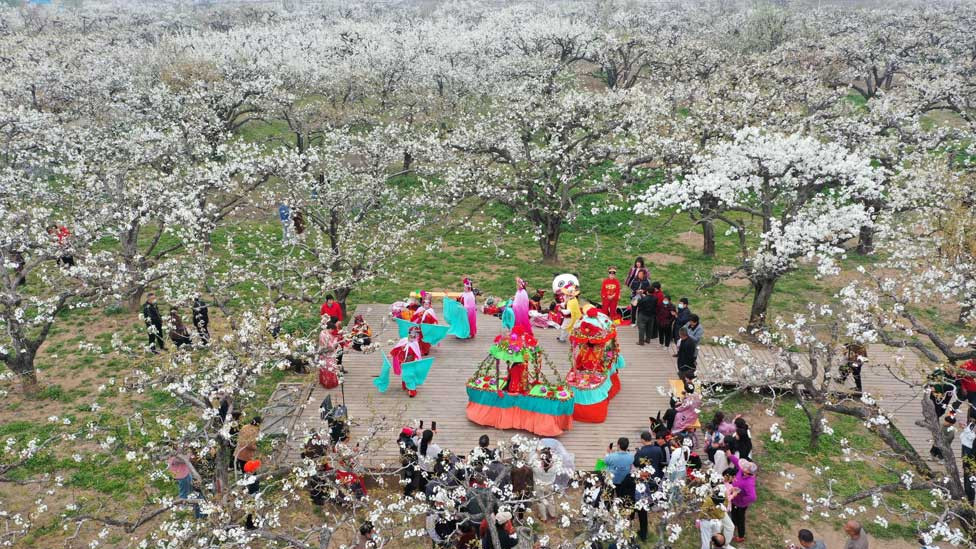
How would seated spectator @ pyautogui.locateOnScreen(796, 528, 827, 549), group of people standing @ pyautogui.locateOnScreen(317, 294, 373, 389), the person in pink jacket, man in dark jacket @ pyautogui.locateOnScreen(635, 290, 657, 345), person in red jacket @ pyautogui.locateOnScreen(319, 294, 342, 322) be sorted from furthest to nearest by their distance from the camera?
man in dark jacket @ pyautogui.locateOnScreen(635, 290, 657, 345) → person in red jacket @ pyautogui.locateOnScreen(319, 294, 342, 322) → group of people standing @ pyautogui.locateOnScreen(317, 294, 373, 389) → the person in pink jacket → seated spectator @ pyautogui.locateOnScreen(796, 528, 827, 549)

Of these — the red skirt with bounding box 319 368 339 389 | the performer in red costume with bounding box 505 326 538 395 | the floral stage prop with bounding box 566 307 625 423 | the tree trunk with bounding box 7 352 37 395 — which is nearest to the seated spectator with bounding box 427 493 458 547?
the performer in red costume with bounding box 505 326 538 395

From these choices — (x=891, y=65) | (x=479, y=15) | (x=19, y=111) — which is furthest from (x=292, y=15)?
(x=891, y=65)

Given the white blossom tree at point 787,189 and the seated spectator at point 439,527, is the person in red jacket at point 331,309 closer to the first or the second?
the seated spectator at point 439,527

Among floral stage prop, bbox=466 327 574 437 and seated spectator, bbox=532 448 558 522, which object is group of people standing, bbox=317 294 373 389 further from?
seated spectator, bbox=532 448 558 522

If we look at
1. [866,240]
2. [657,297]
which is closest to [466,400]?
[657,297]

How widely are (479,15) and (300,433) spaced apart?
2729 inches

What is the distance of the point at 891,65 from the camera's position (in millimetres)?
42812

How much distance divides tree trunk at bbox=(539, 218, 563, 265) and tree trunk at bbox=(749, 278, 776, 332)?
7597 mm

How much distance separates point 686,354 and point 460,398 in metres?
5.72

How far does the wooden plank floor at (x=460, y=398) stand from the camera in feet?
45.6

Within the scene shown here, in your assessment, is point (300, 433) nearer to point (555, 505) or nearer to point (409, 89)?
point (555, 505)

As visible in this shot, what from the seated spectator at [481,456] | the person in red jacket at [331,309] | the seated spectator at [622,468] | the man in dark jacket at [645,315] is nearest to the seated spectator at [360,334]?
the person in red jacket at [331,309]

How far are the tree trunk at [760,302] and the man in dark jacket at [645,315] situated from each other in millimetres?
2939

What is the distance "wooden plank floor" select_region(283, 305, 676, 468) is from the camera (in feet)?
45.6
